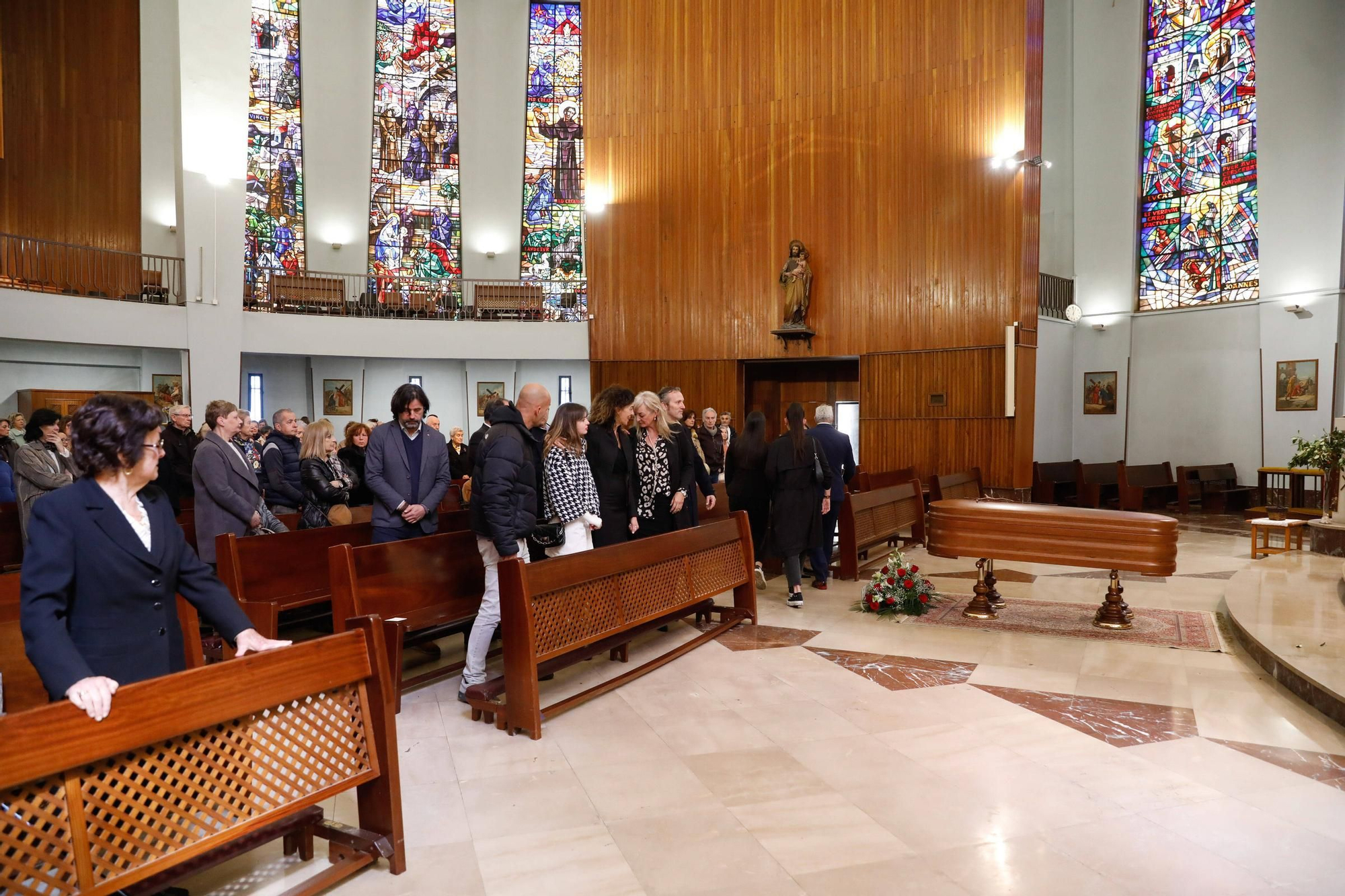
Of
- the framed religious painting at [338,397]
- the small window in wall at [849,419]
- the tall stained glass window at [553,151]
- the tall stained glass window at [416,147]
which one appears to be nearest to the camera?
the small window in wall at [849,419]

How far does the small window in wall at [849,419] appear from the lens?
12711mm

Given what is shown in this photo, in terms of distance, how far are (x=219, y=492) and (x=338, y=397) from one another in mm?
11514

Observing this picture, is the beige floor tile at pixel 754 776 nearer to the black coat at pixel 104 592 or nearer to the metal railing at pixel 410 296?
the black coat at pixel 104 592

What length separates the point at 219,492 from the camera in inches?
176

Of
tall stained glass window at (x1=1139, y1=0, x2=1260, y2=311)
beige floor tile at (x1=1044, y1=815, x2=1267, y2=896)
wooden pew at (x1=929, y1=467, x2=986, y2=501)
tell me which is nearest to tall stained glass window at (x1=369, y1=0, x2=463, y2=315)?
wooden pew at (x1=929, y1=467, x2=986, y2=501)

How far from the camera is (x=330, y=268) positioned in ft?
52.6

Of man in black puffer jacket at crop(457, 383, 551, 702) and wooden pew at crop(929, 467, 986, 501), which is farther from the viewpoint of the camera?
wooden pew at crop(929, 467, 986, 501)

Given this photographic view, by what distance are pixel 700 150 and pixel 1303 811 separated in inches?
462

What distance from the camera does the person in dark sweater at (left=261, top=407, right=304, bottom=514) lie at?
582cm

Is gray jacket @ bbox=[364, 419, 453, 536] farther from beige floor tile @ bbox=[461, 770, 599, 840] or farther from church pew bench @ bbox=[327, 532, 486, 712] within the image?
beige floor tile @ bbox=[461, 770, 599, 840]

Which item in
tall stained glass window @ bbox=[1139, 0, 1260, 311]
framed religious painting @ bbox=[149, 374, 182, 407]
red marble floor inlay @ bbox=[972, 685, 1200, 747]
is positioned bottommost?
red marble floor inlay @ bbox=[972, 685, 1200, 747]

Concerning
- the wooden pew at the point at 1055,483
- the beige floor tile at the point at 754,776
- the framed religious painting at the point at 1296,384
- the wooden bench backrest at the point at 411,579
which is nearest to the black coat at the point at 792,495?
the wooden bench backrest at the point at 411,579

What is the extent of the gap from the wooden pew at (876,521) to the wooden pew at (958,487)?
34cm

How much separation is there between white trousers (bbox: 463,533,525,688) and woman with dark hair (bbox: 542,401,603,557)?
0.29 meters
